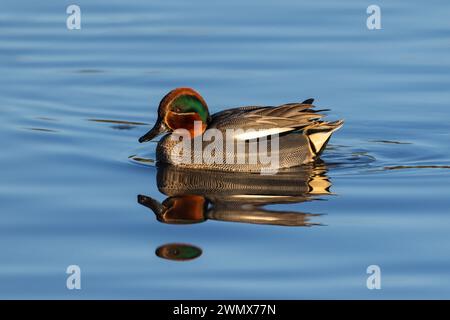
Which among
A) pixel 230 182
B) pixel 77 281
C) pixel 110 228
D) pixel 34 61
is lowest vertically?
pixel 77 281

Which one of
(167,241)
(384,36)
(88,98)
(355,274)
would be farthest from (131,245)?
(384,36)

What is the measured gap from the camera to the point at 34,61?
1441cm

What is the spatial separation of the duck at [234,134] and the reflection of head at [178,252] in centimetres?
244

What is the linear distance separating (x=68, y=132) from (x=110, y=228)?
320 centimetres

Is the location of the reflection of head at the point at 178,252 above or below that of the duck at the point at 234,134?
below

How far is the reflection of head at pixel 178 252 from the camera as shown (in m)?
8.40

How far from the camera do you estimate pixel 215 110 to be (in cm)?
1278

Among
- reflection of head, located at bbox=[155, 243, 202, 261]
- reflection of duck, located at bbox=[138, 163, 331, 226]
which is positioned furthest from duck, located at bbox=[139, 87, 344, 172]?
reflection of head, located at bbox=[155, 243, 202, 261]

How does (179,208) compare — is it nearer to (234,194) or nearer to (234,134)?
(234,194)

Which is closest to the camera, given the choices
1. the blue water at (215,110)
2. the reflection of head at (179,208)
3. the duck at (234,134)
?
the blue water at (215,110)

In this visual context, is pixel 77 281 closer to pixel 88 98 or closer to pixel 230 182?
pixel 230 182

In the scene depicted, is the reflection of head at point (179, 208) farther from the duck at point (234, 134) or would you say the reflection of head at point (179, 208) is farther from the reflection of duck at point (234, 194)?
the duck at point (234, 134)

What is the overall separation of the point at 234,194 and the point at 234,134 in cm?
98

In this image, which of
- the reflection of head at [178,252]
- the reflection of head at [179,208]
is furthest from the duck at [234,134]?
the reflection of head at [178,252]
